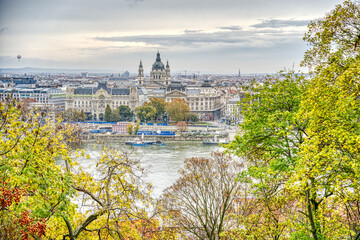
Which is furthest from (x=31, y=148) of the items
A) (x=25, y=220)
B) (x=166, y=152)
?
(x=166, y=152)

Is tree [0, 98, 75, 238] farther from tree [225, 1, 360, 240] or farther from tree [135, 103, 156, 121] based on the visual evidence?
tree [135, 103, 156, 121]

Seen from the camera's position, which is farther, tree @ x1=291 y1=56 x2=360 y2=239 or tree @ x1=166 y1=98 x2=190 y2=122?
tree @ x1=166 y1=98 x2=190 y2=122

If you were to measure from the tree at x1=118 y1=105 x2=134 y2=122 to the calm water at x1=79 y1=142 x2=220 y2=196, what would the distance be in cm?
1418

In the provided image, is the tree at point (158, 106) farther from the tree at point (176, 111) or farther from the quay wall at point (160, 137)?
the quay wall at point (160, 137)

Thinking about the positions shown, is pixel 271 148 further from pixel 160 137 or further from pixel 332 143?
pixel 160 137

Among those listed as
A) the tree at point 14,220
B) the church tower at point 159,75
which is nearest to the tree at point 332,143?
the tree at point 14,220

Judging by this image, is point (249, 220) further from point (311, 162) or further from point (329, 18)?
point (329, 18)

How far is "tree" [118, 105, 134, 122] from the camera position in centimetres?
4706

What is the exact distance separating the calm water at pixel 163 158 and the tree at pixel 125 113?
14176mm

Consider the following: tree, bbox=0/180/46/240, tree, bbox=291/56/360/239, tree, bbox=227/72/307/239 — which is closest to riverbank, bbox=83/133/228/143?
tree, bbox=227/72/307/239

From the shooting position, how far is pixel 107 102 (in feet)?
171

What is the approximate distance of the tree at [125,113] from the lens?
47062mm

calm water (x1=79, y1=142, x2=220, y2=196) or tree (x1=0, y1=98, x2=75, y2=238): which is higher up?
tree (x1=0, y1=98, x2=75, y2=238)

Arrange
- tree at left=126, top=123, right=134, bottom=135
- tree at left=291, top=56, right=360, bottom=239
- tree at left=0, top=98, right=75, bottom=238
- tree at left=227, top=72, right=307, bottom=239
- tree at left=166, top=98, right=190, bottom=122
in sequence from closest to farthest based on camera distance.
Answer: tree at left=0, top=98, right=75, bottom=238
tree at left=291, top=56, right=360, bottom=239
tree at left=227, top=72, right=307, bottom=239
tree at left=126, top=123, right=134, bottom=135
tree at left=166, top=98, right=190, bottom=122
